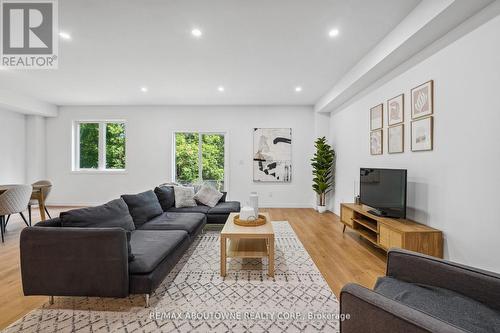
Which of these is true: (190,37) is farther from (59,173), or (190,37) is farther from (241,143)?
(59,173)

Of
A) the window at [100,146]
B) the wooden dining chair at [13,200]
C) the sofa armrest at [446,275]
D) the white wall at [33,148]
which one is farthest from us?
the window at [100,146]

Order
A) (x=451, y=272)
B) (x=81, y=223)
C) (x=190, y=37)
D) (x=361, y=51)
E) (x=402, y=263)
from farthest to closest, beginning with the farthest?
1. (x=361, y=51)
2. (x=190, y=37)
3. (x=81, y=223)
4. (x=402, y=263)
5. (x=451, y=272)

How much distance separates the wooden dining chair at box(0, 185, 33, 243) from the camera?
3370mm

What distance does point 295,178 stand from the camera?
19.9 feet

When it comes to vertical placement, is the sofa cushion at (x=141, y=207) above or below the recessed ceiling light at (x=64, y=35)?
below

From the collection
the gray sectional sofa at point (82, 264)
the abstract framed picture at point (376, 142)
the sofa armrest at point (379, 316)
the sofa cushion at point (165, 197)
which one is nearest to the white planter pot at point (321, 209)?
the abstract framed picture at point (376, 142)

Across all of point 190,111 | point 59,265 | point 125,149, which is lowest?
point 59,265

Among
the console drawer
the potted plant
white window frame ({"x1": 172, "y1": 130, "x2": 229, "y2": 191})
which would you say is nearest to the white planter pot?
the potted plant

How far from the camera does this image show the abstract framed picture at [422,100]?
2559 mm

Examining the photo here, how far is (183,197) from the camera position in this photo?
4105mm

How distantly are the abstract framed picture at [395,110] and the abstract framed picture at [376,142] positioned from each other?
0.28m

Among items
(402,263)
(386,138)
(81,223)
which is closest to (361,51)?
(386,138)

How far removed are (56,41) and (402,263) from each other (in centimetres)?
445

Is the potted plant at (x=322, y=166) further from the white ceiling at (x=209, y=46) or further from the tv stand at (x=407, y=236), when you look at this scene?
the tv stand at (x=407, y=236)
